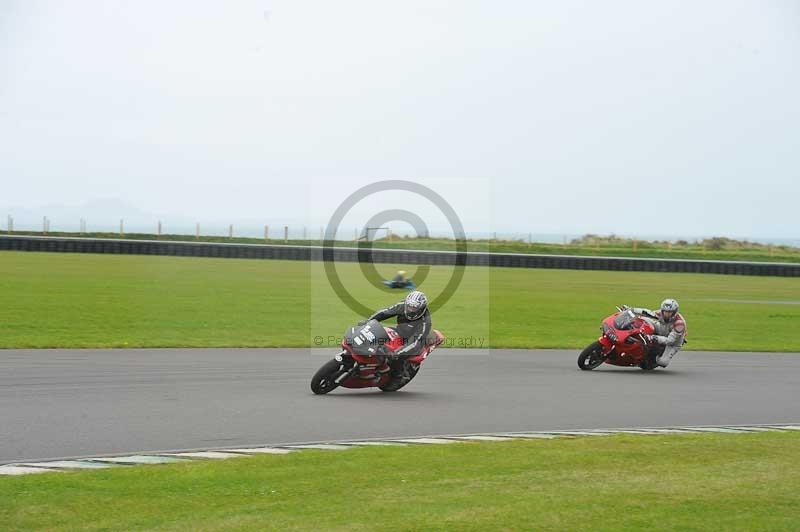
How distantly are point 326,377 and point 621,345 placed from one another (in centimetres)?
642

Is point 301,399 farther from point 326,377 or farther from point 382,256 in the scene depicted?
point 382,256

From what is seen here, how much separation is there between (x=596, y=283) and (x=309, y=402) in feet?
120

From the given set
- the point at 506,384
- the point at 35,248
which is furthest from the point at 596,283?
the point at 506,384

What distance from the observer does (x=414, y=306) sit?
14.2 m

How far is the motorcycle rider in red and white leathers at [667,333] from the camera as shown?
1836 centimetres

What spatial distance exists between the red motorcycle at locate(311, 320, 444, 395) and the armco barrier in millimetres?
36992

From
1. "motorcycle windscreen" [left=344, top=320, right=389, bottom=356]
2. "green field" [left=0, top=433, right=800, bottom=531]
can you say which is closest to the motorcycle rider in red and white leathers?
"motorcycle windscreen" [left=344, top=320, right=389, bottom=356]

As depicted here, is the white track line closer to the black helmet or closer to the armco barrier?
the black helmet

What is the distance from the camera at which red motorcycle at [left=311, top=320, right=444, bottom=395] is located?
13.8 meters

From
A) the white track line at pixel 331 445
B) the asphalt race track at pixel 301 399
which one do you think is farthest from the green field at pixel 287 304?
the white track line at pixel 331 445

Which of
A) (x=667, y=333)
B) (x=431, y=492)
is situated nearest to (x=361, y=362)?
(x=431, y=492)

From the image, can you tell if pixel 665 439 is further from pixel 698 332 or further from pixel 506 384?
pixel 698 332

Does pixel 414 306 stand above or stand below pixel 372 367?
above

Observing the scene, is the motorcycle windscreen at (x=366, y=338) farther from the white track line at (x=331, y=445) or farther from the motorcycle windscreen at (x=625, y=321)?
the motorcycle windscreen at (x=625, y=321)
